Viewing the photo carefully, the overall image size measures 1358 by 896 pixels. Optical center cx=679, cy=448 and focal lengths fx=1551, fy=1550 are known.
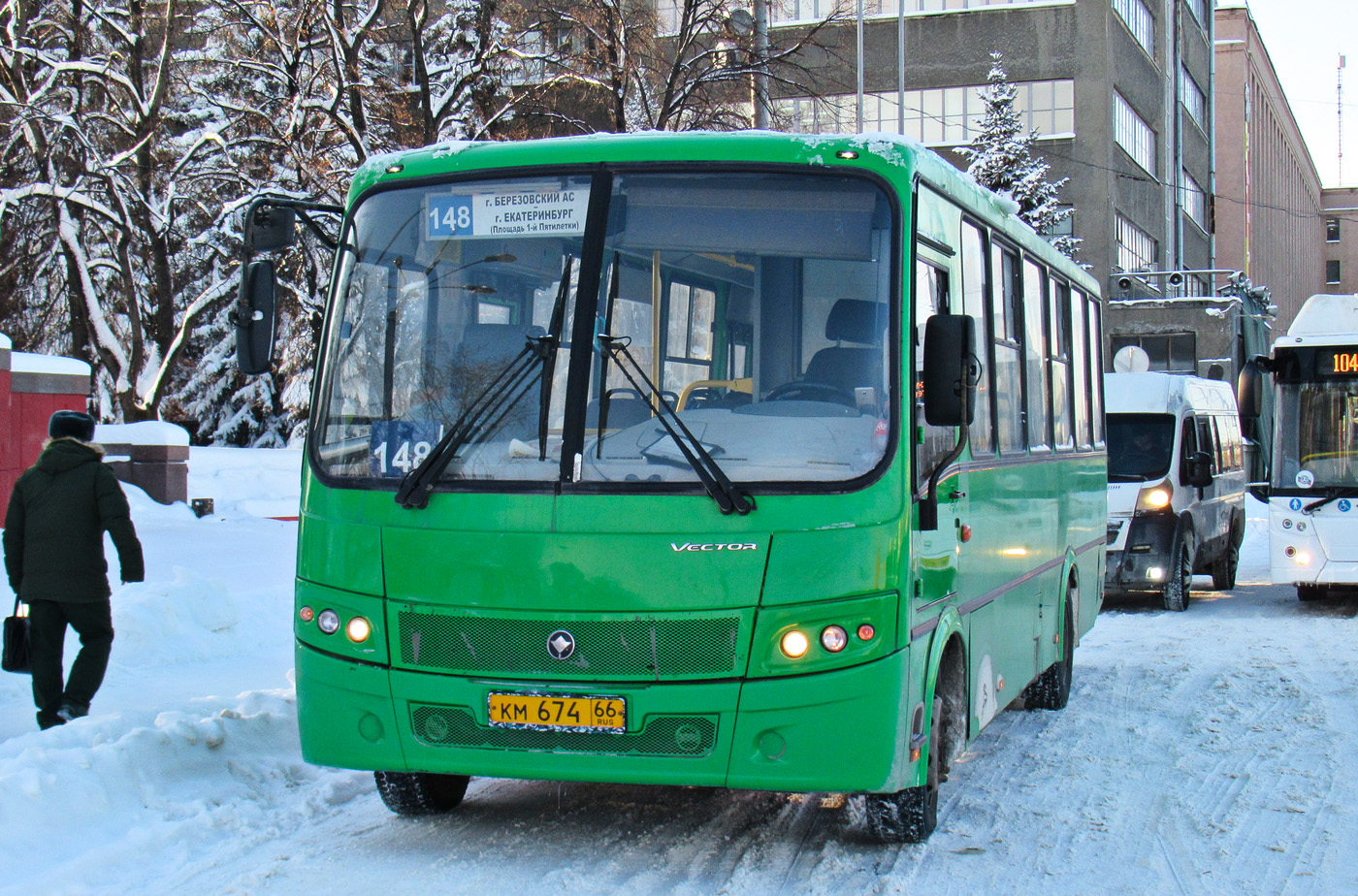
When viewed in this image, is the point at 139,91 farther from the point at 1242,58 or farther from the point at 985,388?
the point at 1242,58

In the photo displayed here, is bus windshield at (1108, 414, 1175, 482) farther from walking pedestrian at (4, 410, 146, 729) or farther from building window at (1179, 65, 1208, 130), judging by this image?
building window at (1179, 65, 1208, 130)

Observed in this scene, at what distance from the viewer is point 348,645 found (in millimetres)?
5941

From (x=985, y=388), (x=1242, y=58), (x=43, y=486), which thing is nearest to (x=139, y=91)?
(x=43, y=486)

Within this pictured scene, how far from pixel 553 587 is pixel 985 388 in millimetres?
2755

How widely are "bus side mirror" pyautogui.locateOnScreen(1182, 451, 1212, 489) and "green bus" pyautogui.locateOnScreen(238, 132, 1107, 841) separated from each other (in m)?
11.0

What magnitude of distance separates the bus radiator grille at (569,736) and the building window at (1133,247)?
47772 mm

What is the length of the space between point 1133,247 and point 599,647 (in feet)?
166

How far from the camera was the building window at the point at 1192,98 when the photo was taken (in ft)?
197

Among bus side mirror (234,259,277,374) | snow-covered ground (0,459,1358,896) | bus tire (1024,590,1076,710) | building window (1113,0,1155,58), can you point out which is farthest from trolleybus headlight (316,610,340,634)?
building window (1113,0,1155,58)

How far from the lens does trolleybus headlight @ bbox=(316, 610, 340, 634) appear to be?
5977 mm

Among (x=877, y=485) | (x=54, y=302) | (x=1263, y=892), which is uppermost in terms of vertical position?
(x=54, y=302)

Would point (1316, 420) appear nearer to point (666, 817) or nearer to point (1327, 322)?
point (1327, 322)

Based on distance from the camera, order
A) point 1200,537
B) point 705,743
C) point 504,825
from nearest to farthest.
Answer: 1. point 705,743
2. point 504,825
3. point 1200,537

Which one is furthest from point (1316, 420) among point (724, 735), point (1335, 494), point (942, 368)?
point (724, 735)
